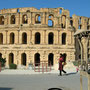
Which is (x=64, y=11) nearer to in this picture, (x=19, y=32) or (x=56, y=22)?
(x=56, y=22)

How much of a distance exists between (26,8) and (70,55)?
1362cm

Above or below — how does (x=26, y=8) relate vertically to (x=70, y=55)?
above

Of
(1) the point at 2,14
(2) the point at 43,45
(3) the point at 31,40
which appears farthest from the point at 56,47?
(1) the point at 2,14

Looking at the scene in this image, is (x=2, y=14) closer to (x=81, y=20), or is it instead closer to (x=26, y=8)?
(x=26, y=8)

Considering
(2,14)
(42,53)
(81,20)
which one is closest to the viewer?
(42,53)

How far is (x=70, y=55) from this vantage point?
3066 centimetres

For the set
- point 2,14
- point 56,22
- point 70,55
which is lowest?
point 70,55

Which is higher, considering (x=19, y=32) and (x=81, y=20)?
(x=81, y=20)

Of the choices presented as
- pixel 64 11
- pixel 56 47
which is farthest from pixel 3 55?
pixel 64 11

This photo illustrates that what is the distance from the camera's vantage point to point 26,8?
33781mm

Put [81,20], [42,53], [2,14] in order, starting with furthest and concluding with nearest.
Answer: [81,20], [2,14], [42,53]

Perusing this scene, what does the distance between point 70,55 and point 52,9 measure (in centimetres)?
1045

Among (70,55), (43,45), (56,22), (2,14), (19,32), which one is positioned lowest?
(70,55)

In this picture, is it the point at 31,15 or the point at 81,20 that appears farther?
the point at 81,20
